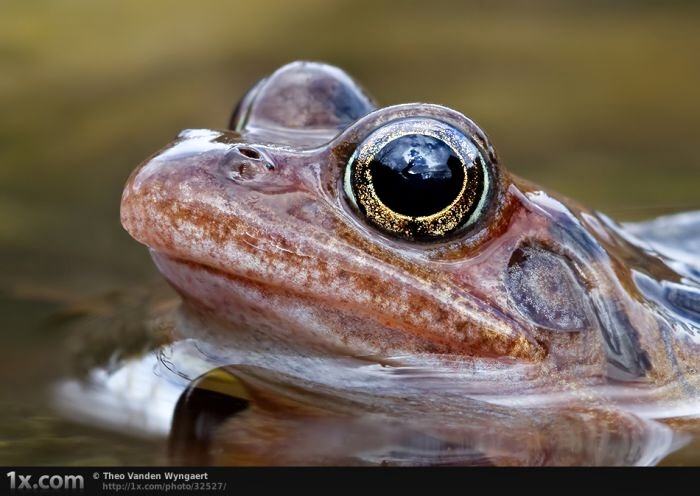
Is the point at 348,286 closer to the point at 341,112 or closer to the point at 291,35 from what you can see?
the point at 341,112

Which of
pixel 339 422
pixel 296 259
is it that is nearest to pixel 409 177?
pixel 296 259

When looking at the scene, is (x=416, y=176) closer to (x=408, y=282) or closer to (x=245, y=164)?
(x=408, y=282)

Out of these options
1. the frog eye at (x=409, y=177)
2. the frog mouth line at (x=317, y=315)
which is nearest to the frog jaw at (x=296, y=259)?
the frog mouth line at (x=317, y=315)

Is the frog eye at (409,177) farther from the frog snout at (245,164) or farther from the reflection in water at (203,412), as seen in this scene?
the reflection in water at (203,412)
